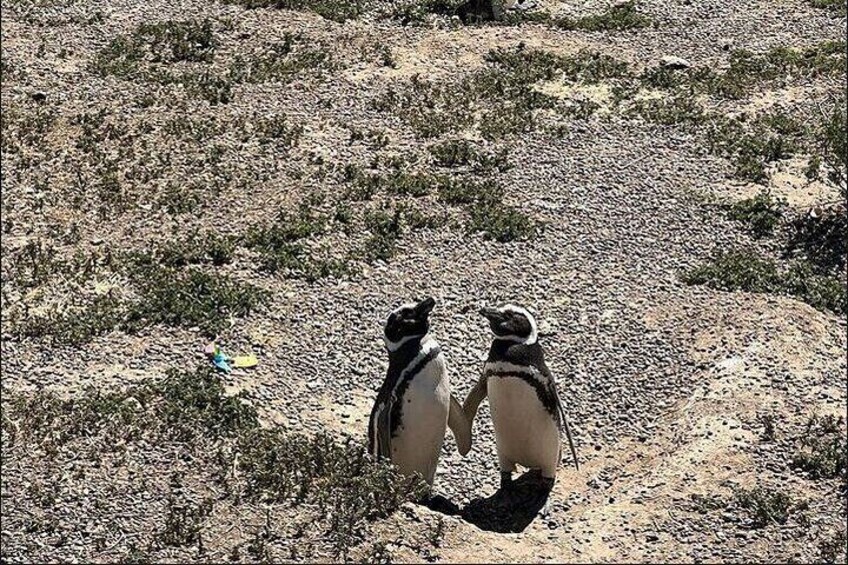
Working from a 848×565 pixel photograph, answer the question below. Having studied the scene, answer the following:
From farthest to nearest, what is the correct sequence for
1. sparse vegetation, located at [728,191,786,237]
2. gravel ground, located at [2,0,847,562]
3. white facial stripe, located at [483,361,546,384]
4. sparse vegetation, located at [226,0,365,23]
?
sparse vegetation, located at [226,0,365,23] < sparse vegetation, located at [728,191,786,237] < white facial stripe, located at [483,361,546,384] < gravel ground, located at [2,0,847,562]

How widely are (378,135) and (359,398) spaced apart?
796 centimetres

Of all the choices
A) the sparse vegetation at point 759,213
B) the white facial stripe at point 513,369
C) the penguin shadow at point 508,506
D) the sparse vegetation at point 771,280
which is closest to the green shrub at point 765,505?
the penguin shadow at point 508,506

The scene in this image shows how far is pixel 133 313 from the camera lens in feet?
53.6

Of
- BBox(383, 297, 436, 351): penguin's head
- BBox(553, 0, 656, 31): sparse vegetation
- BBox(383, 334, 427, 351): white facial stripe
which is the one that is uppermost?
BBox(553, 0, 656, 31): sparse vegetation

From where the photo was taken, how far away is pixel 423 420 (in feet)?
42.3

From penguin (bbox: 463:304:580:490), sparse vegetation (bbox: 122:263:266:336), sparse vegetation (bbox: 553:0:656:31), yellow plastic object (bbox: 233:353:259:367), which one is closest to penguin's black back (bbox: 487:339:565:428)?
penguin (bbox: 463:304:580:490)

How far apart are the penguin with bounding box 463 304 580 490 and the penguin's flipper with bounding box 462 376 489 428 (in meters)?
0.02

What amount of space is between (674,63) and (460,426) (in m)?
13.9

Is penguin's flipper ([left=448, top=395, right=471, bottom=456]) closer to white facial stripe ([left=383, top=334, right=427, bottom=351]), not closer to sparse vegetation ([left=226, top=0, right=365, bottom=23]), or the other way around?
white facial stripe ([left=383, top=334, right=427, bottom=351])

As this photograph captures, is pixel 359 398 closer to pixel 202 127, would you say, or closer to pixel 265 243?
pixel 265 243

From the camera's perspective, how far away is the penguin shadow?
12.9 metres

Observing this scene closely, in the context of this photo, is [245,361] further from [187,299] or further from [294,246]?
[294,246]

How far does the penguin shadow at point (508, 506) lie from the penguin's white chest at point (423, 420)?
46 cm

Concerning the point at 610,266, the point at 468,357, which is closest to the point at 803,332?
the point at 610,266
